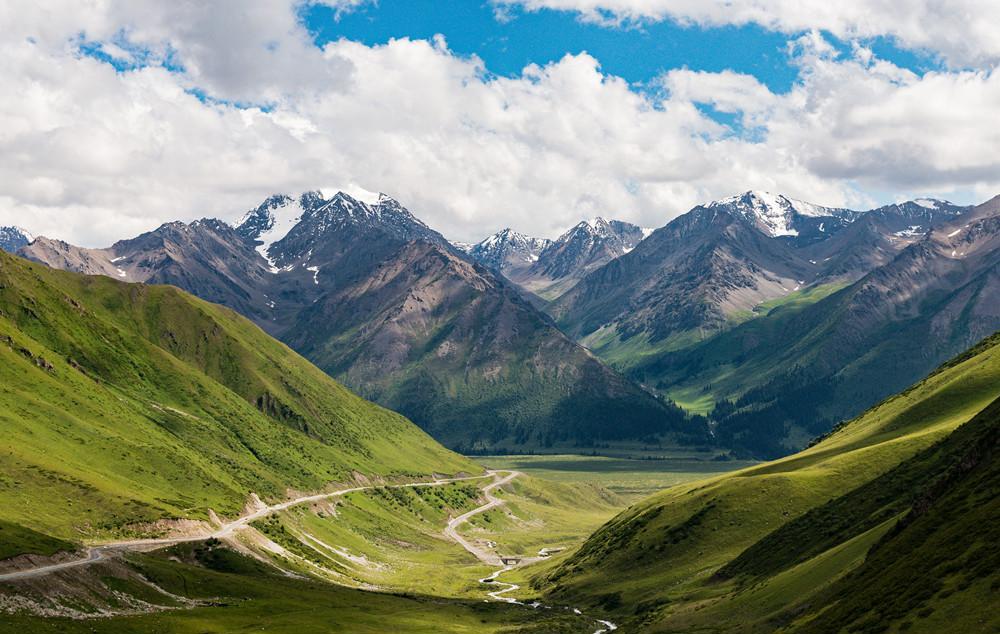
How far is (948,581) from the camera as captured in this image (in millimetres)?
73000

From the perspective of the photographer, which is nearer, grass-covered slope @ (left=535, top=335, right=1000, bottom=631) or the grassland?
grass-covered slope @ (left=535, top=335, right=1000, bottom=631)

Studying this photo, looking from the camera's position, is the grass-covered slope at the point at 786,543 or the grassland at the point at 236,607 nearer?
the grass-covered slope at the point at 786,543

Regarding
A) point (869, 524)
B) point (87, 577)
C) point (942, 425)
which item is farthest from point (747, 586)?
point (87, 577)

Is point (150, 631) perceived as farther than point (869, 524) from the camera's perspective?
No

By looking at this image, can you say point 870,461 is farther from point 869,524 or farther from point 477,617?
point 477,617

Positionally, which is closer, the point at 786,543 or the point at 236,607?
the point at 236,607

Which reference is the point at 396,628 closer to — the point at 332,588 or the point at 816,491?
the point at 332,588

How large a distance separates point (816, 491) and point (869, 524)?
5373cm

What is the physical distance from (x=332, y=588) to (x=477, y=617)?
108 ft

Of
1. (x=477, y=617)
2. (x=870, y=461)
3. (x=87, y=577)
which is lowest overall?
(x=477, y=617)

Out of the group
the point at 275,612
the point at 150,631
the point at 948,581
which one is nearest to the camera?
the point at 948,581

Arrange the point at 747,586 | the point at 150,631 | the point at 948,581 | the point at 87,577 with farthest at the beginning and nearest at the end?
the point at 747,586 → the point at 87,577 → the point at 150,631 → the point at 948,581

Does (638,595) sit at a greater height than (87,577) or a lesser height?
lesser

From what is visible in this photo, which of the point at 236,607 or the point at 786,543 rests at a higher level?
the point at 786,543
